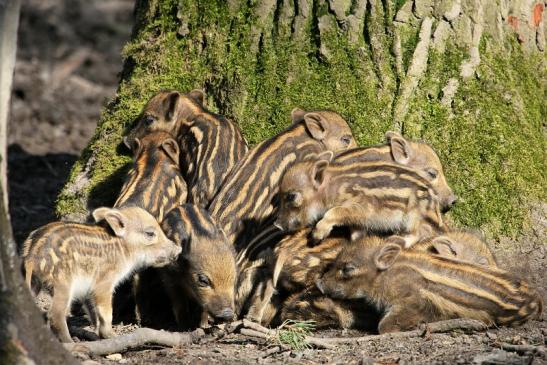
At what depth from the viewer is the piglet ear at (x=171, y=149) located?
6639 mm

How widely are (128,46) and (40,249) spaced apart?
2813mm

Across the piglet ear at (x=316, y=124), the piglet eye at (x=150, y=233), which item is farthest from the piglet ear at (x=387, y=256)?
the piglet eye at (x=150, y=233)

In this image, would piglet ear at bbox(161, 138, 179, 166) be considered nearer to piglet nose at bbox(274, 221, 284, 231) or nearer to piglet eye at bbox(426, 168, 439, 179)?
piglet nose at bbox(274, 221, 284, 231)

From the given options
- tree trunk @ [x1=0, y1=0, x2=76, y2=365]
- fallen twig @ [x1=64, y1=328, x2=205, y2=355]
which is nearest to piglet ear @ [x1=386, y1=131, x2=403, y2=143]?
fallen twig @ [x1=64, y1=328, x2=205, y2=355]

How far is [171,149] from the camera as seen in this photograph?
21.9 feet

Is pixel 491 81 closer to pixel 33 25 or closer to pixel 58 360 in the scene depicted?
pixel 58 360

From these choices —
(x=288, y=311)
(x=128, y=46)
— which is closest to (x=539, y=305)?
(x=288, y=311)

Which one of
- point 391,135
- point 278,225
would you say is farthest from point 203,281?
point 391,135

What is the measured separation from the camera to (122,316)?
641 cm

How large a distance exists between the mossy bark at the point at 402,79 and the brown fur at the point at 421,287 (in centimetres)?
98

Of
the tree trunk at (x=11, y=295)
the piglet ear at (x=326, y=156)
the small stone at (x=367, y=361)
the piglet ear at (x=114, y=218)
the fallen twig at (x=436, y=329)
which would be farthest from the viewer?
the piglet ear at (x=326, y=156)

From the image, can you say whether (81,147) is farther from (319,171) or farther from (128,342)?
(128,342)

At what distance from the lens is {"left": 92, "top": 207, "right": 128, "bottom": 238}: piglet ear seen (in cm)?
559

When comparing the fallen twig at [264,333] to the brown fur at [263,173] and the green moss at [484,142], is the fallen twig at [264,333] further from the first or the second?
the green moss at [484,142]
